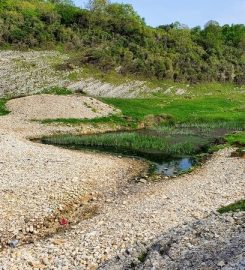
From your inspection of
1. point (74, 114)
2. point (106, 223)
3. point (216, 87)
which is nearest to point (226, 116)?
point (74, 114)

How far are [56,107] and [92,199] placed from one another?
4370 cm

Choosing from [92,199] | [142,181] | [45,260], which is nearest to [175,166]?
[142,181]

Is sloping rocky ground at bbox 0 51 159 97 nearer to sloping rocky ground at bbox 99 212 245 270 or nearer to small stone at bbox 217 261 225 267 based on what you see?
sloping rocky ground at bbox 99 212 245 270

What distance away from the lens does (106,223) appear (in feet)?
87.0

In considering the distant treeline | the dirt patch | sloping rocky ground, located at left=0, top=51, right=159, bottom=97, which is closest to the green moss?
sloping rocky ground, located at left=0, top=51, right=159, bottom=97

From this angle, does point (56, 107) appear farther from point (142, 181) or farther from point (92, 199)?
point (92, 199)

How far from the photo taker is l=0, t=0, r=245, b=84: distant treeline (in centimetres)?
12056

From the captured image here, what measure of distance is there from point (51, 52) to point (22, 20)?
18.9m

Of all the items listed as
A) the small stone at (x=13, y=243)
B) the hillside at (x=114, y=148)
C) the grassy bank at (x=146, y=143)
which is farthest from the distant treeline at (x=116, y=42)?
the small stone at (x=13, y=243)

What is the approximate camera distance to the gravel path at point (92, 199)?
74.5 ft

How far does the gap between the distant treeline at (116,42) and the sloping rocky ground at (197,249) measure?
313 feet

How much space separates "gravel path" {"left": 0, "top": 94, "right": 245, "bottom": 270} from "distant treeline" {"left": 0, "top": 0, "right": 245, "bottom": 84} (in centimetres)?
7678

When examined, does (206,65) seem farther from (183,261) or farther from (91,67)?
(183,261)

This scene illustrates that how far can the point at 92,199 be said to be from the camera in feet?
105
